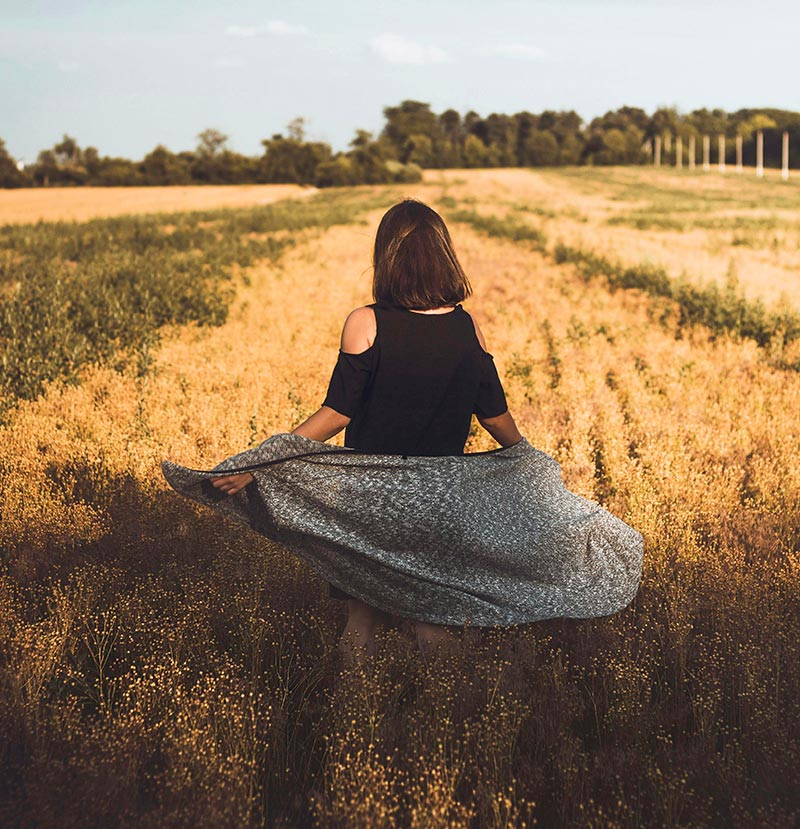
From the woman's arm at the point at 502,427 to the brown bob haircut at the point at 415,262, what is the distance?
2.14ft

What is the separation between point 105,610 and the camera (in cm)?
392

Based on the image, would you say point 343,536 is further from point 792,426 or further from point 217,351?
point 217,351

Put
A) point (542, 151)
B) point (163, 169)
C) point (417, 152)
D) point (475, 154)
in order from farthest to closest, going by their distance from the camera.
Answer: point (542, 151) → point (475, 154) → point (417, 152) → point (163, 169)

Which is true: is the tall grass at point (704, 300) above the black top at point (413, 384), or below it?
below

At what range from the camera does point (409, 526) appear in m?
3.27

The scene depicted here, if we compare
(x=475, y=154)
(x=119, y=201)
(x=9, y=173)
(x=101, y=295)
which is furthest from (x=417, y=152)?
(x=101, y=295)

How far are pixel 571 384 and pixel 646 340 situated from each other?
2799 mm

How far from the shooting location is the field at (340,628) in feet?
9.12

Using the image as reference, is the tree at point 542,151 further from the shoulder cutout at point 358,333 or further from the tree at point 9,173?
the shoulder cutout at point 358,333

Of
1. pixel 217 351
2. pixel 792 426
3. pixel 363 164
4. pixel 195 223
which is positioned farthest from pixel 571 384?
pixel 363 164

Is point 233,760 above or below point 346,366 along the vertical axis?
below

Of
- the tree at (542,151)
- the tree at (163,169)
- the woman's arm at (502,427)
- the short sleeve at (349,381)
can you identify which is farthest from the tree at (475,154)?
the short sleeve at (349,381)

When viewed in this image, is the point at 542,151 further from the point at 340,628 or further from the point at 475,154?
the point at 340,628

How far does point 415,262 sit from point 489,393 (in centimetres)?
71
